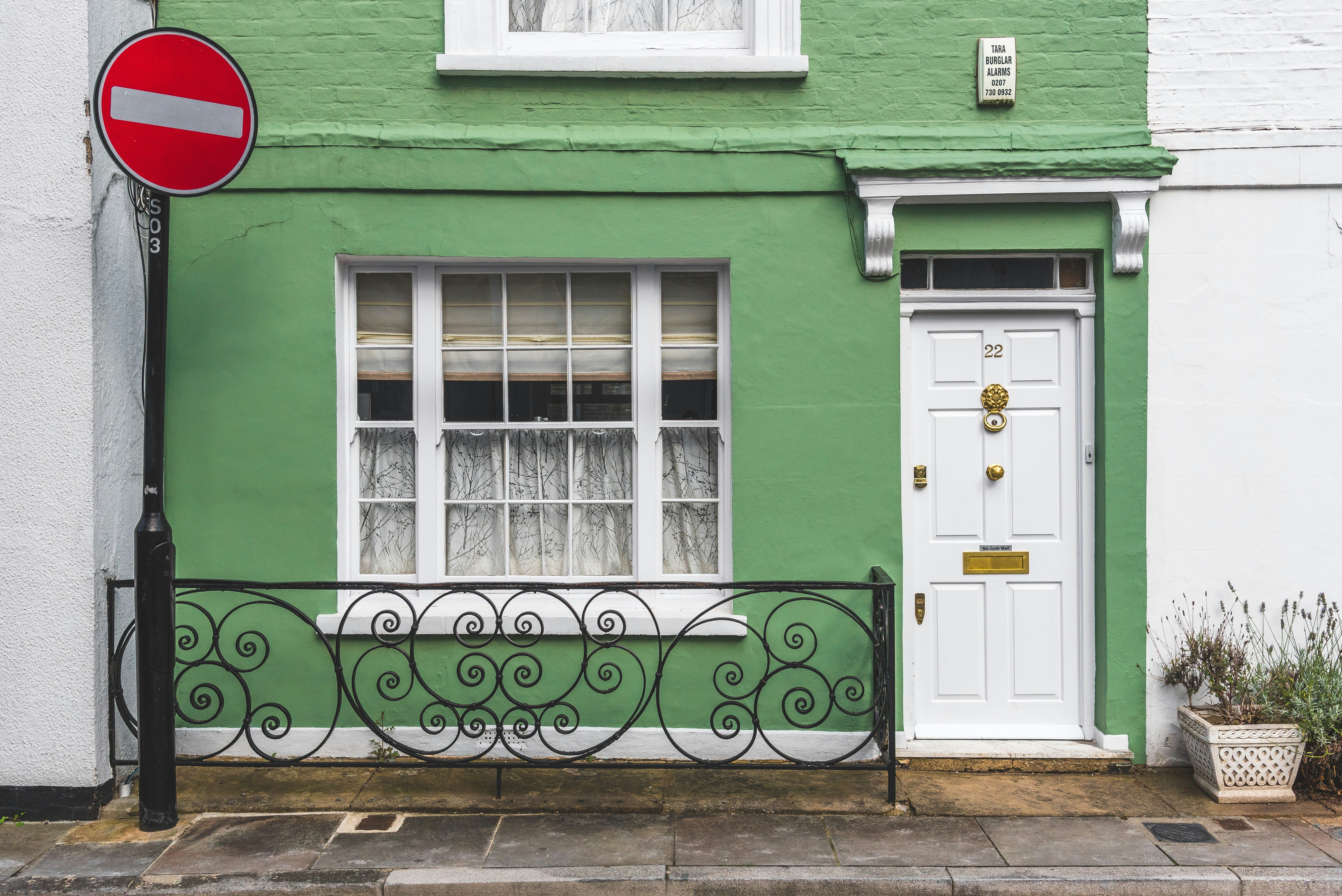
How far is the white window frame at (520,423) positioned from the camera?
5.42 m

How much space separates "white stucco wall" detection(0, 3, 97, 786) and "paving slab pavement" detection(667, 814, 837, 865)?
2.92 m

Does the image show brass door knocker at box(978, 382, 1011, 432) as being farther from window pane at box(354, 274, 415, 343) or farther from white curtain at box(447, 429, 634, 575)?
window pane at box(354, 274, 415, 343)

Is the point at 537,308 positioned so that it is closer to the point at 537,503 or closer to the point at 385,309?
the point at 385,309

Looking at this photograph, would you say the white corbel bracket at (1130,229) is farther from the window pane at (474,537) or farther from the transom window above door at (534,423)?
the window pane at (474,537)

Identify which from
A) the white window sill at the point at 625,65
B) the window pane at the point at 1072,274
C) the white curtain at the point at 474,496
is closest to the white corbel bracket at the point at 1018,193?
the window pane at the point at 1072,274

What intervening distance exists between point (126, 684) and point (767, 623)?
337 cm

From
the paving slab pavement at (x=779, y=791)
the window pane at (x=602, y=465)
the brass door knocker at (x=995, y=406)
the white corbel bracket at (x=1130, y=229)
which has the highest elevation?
the white corbel bracket at (x=1130, y=229)

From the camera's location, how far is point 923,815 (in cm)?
459

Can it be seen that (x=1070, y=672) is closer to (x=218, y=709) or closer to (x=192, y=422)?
(x=218, y=709)

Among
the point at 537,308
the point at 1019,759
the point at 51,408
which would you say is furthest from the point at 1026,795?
the point at 51,408

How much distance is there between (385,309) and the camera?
5480 millimetres

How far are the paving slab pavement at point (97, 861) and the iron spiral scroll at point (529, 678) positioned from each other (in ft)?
3.02

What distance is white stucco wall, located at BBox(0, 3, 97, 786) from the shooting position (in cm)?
468

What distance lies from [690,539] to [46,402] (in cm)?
338
